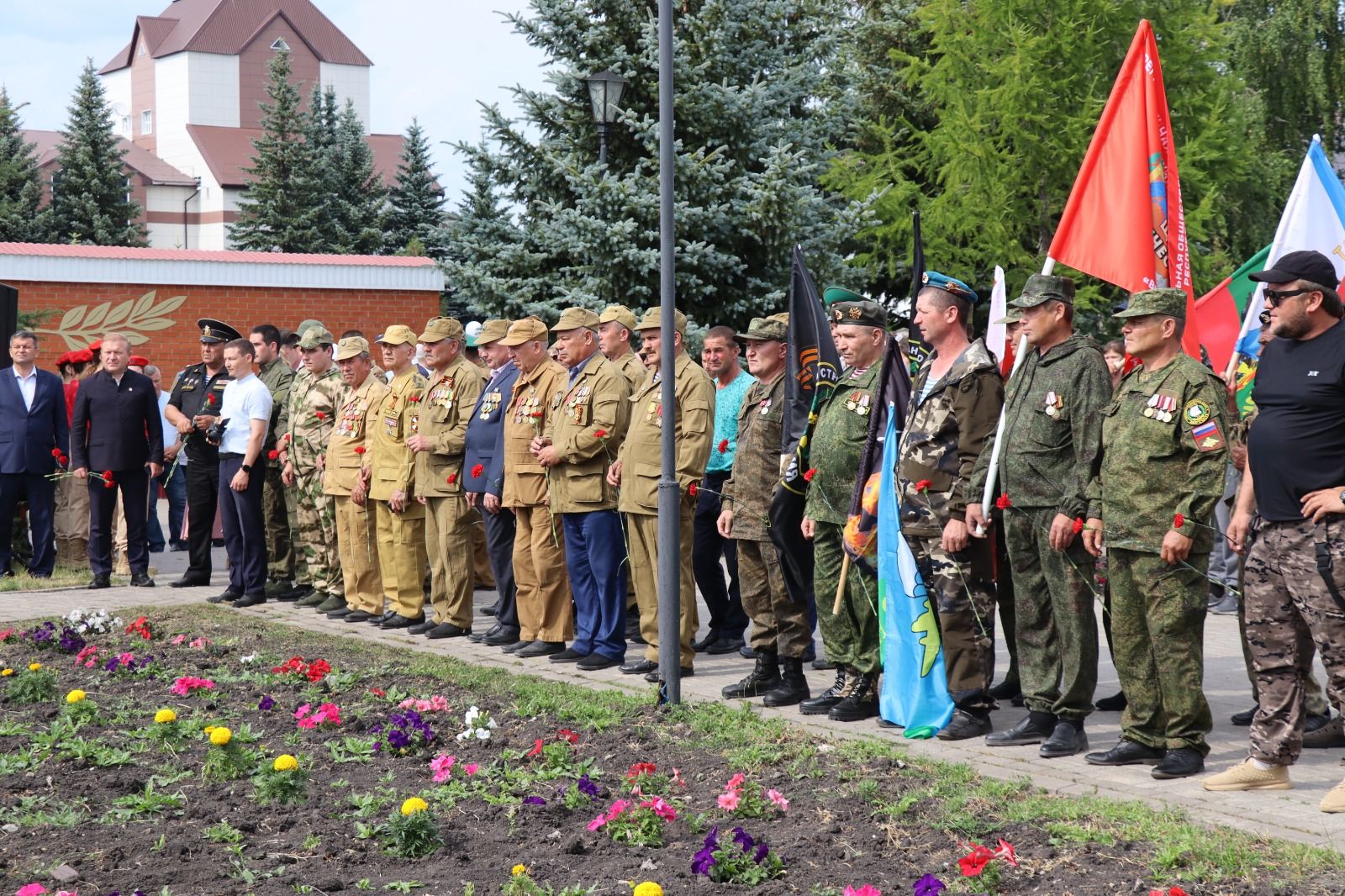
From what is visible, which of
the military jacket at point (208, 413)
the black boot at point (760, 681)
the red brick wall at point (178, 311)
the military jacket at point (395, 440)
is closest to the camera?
the black boot at point (760, 681)

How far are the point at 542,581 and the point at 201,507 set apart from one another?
4.68 m

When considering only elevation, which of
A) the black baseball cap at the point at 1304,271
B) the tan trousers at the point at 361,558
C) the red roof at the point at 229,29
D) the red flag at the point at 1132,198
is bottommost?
the tan trousers at the point at 361,558

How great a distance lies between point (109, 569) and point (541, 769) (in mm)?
8582

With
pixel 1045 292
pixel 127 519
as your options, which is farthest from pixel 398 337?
pixel 1045 292

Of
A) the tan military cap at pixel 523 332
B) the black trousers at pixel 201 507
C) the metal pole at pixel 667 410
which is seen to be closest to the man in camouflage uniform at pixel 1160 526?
the metal pole at pixel 667 410

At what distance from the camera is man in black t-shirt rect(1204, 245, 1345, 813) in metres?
5.73

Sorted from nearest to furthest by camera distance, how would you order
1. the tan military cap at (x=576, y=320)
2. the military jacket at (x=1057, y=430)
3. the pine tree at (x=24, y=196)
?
the military jacket at (x=1057, y=430) → the tan military cap at (x=576, y=320) → the pine tree at (x=24, y=196)

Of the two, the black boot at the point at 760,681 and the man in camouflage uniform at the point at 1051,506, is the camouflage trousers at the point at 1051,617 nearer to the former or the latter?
the man in camouflage uniform at the point at 1051,506

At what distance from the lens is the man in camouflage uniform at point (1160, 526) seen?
620 centimetres

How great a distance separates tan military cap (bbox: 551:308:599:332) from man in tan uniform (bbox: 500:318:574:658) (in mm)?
355

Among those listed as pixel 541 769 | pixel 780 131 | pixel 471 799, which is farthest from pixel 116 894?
pixel 780 131

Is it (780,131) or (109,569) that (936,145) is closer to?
(780,131)

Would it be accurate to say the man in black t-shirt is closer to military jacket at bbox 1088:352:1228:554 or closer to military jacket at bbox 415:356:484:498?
military jacket at bbox 1088:352:1228:554

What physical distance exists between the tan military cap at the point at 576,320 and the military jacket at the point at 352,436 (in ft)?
7.48
